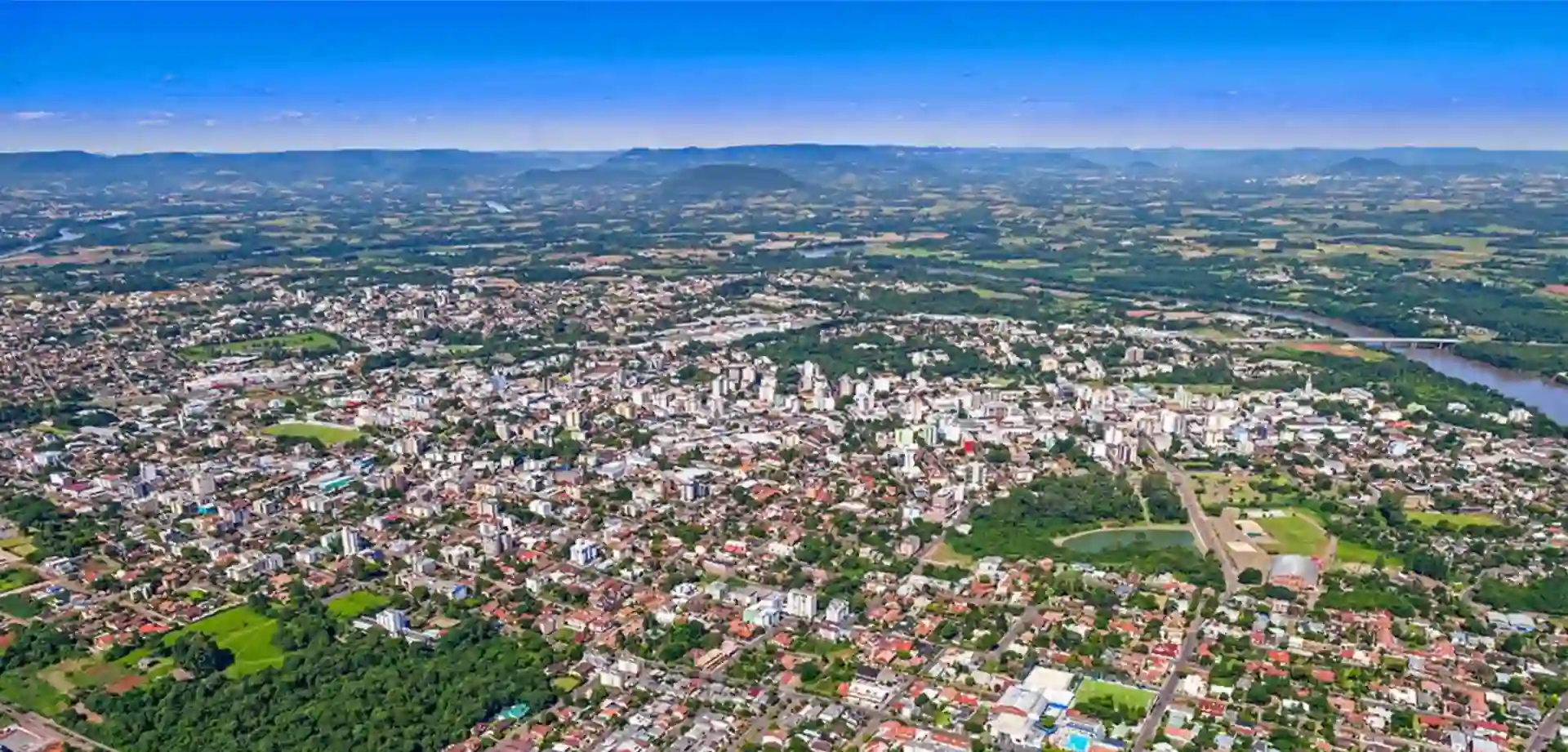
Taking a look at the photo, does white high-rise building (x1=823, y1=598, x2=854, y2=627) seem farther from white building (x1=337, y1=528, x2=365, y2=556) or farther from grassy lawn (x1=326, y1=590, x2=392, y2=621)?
white building (x1=337, y1=528, x2=365, y2=556)

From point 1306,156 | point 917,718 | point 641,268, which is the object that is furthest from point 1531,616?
point 1306,156

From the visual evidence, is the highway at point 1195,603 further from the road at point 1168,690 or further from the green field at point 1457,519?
the green field at point 1457,519

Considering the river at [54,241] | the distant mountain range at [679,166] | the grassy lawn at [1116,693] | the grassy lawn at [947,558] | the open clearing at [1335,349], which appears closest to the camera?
the grassy lawn at [1116,693]

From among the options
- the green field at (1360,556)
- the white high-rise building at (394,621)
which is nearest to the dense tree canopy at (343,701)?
the white high-rise building at (394,621)

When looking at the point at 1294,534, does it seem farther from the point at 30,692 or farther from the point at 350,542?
the point at 30,692

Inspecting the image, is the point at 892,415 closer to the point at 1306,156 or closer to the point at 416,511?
the point at 416,511

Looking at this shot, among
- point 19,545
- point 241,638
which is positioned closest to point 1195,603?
point 241,638
